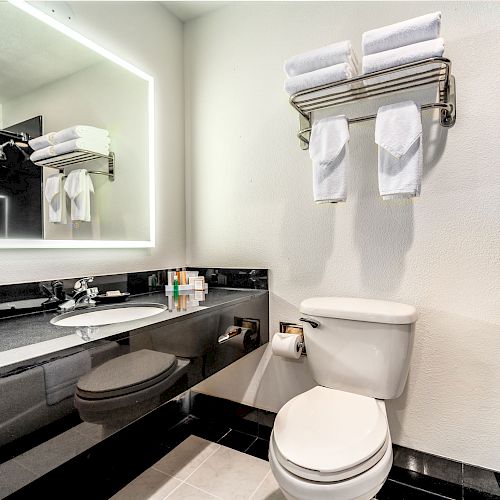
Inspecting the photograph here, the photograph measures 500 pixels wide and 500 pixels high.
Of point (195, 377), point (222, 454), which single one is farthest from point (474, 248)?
point (222, 454)

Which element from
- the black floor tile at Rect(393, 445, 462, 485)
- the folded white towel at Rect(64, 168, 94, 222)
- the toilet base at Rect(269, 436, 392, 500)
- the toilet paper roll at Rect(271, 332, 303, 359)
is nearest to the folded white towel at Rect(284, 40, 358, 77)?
the folded white towel at Rect(64, 168, 94, 222)

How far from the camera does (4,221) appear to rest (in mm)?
1253

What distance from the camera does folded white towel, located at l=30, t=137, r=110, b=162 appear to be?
137 centimetres

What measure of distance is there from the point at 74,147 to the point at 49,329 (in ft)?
2.69

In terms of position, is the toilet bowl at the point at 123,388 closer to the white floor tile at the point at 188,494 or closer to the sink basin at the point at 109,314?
the sink basin at the point at 109,314

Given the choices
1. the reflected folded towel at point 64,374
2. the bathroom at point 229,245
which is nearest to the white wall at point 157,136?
the bathroom at point 229,245

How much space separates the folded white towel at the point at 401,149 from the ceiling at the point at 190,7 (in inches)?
47.3

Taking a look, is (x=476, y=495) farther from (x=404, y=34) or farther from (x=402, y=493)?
(x=404, y=34)

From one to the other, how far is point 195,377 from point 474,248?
3.76 feet

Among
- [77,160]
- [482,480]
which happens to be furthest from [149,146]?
[482,480]

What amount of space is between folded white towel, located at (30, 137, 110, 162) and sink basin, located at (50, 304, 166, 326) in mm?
636

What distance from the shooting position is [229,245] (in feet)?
6.19

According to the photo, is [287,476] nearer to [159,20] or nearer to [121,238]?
[121,238]

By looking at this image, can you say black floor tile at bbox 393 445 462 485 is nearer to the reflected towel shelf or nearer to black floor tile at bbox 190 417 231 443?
black floor tile at bbox 190 417 231 443
